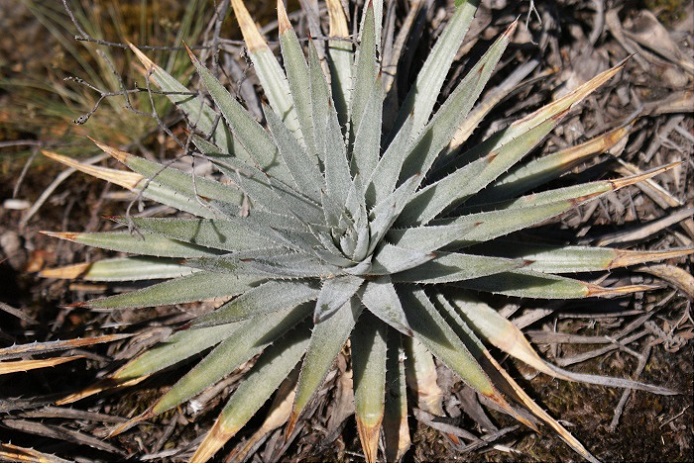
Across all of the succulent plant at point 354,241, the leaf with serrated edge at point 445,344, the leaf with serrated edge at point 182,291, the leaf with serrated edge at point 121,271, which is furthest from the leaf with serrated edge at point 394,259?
the leaf with serrated edge at point 121,271

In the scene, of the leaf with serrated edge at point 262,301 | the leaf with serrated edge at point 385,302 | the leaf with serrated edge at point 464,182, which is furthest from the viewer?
the leaf with serrated edge at point 464,182

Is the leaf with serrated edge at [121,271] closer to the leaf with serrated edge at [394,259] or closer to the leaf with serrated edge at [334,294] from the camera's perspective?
the leaf with serrated edge at [334,294]

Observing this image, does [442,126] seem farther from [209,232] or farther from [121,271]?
[121,271]

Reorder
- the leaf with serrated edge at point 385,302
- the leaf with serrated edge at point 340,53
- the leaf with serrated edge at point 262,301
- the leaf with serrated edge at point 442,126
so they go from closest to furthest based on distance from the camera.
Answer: the leaf with serrated edge at point 385,302 → the leaf with serrated edge at point 262,301 → the leaf with serrated edge at point 442,126 → the leaf with serrated edge at point 340,53

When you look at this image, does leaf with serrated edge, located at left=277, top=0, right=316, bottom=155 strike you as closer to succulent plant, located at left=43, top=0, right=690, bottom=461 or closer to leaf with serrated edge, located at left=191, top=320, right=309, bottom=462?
succulent plant, located at left=43, top=0, right=690, bottom=461

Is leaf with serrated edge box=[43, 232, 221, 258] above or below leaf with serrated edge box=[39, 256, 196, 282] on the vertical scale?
above

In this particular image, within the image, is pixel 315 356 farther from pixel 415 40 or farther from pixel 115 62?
pixel 115 62

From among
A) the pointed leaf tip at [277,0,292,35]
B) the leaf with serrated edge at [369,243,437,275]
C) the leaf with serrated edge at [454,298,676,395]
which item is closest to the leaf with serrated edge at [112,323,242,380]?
the leaf with serrated edge at [369,243,437,275]

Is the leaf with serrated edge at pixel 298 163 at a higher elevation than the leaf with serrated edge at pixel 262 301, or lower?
higher
